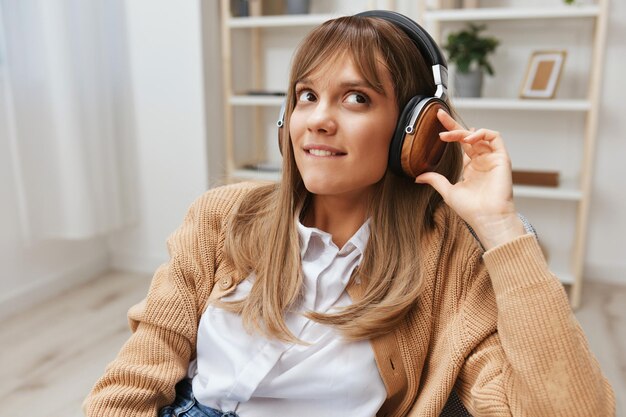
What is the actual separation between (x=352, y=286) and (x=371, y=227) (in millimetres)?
106

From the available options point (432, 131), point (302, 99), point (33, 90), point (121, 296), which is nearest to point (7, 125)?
point (33, 90)

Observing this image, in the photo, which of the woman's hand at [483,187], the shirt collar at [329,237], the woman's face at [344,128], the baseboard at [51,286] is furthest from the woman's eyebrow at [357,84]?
the baseboard at [51,286]

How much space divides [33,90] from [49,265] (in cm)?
77

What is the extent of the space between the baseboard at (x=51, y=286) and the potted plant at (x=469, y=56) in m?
1.85

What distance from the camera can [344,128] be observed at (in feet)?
2.91

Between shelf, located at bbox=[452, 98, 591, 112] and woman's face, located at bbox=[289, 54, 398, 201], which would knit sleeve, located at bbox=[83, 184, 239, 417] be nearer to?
woman's face, located at bbox=[289, 54, 398, 201]

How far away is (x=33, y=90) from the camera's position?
7.35 feet

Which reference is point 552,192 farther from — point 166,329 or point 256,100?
point 166,329

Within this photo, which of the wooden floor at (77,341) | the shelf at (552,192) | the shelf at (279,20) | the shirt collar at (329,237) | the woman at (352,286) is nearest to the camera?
the woman at (352,286)

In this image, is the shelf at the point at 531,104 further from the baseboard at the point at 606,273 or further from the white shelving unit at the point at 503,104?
the baseboard at the point at 606,273

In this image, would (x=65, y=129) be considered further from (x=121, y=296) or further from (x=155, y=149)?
(x=121, y=296)

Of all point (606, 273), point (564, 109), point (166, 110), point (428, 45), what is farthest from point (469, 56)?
point (428, 45)

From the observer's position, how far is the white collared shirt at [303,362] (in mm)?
863

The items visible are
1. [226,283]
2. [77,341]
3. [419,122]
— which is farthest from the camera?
[77,341]
